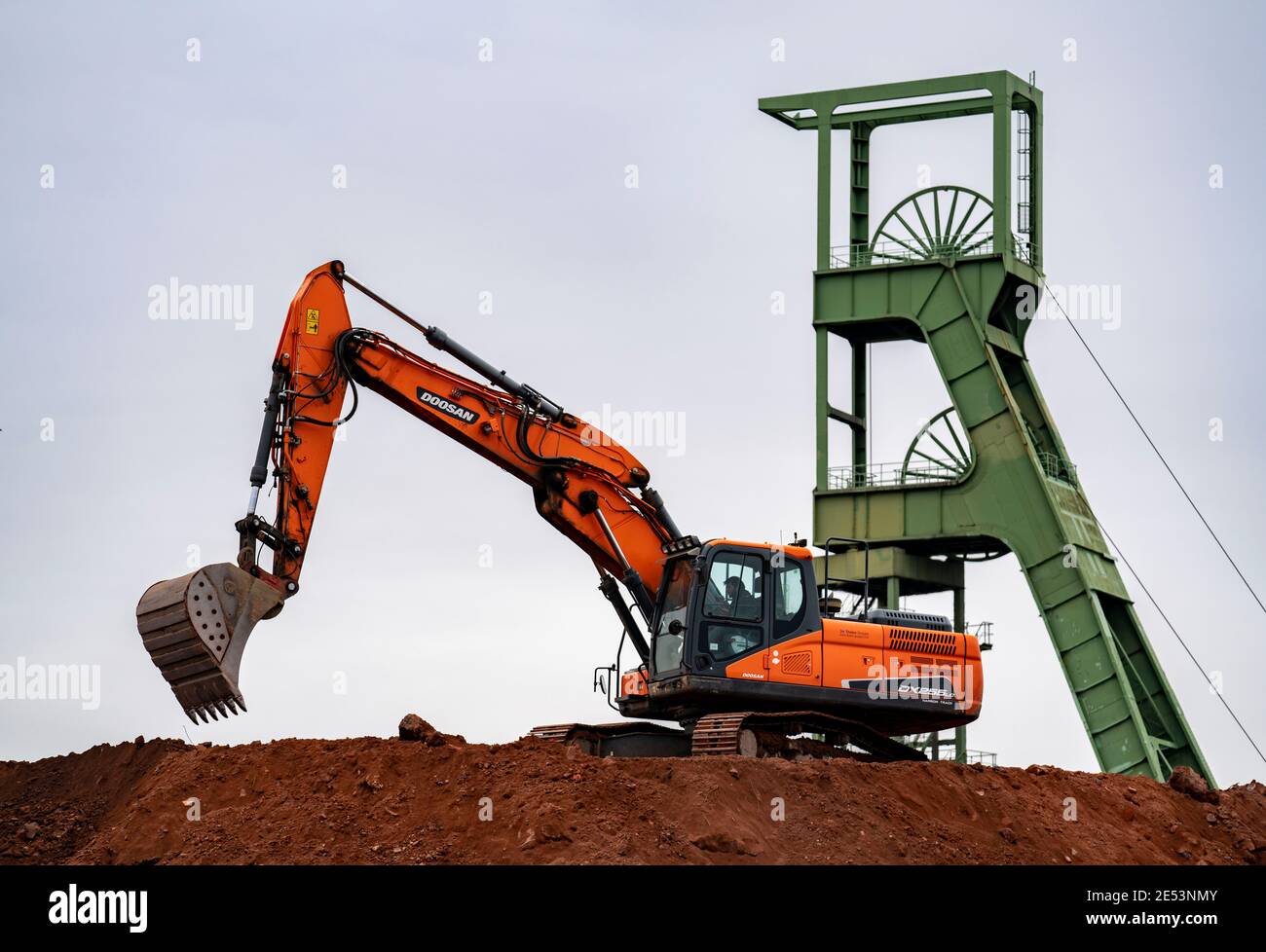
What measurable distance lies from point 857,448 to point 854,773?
21320 millimetres

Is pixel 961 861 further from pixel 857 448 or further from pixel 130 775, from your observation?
pixel 857 448

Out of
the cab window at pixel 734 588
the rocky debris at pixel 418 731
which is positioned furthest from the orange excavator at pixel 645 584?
the rocky debris at pixel 418 731

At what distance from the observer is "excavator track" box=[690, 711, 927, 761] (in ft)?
85.0

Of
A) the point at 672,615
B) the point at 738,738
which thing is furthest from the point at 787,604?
the point at 738,738

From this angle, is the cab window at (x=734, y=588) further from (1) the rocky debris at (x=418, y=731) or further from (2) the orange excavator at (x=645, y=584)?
(1) the rocky debris at (x=418, y=731)

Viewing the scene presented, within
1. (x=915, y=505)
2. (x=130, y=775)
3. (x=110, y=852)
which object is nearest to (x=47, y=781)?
(x=130, y=775)

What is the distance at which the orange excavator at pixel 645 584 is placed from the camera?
26031 mm

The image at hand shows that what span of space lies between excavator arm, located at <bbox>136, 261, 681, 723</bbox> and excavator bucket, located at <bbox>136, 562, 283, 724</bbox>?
2 centimetres

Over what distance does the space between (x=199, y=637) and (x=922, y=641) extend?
10.2 metres

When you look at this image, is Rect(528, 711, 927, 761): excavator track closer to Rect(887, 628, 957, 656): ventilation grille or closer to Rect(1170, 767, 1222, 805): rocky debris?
Rect(887, 628, 957, 656): ventilation grille

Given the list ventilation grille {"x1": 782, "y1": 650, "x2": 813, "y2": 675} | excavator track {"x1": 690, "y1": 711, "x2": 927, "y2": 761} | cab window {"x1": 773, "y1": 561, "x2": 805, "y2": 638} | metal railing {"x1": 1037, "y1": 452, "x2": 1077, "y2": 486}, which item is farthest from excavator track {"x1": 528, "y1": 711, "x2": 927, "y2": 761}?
metal railing {"x1": 1037, "y1": 452, "x2": 1077, "y2": 486}
